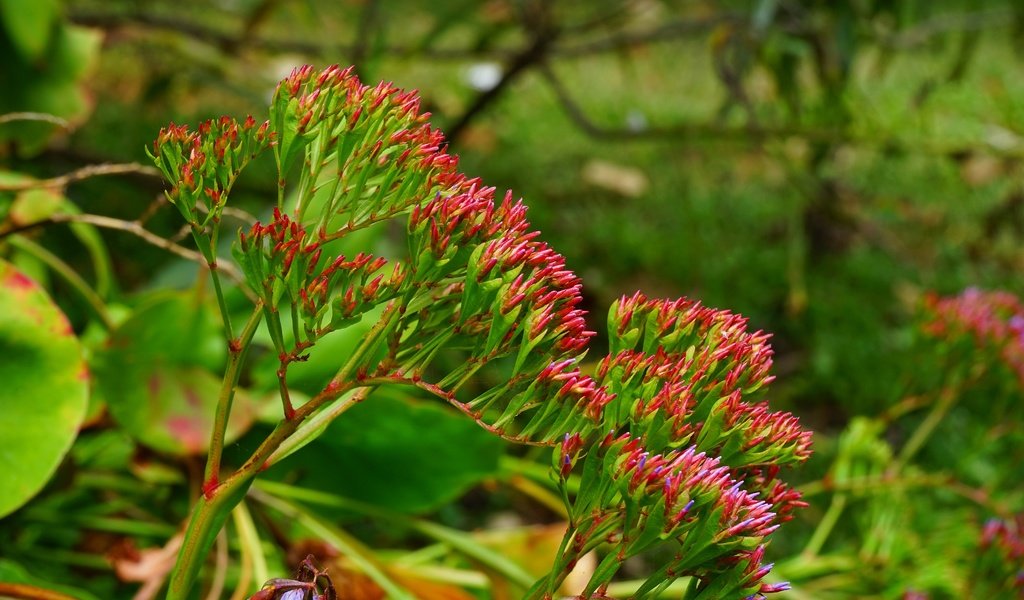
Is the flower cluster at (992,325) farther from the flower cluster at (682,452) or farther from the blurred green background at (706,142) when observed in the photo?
the flower cluster at (682,452)

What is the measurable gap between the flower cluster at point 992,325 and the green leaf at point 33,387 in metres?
0.78

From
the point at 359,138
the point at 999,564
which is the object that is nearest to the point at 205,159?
the point at 359,138

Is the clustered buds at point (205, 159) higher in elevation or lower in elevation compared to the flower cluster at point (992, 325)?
higher

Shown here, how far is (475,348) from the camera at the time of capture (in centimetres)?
45

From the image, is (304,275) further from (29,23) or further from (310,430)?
(29,23)

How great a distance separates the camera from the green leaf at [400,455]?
0.85 metres

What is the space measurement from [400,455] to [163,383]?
0.19 metres

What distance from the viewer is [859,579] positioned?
99cm

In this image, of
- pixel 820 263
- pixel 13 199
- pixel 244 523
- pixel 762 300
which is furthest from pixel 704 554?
pixel 820 263

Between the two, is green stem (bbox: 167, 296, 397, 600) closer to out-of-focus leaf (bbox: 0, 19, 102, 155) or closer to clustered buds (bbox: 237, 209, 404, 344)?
clustered buds (bbox: 237, 209, 404, 344)

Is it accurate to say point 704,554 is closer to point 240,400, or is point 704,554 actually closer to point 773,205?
point 240,400

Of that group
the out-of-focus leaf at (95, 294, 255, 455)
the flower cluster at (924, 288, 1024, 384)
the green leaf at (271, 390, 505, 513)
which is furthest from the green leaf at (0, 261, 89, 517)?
the flower cluster at (924, 288, 1024, 384)

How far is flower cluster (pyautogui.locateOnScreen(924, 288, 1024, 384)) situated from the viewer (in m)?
1.00

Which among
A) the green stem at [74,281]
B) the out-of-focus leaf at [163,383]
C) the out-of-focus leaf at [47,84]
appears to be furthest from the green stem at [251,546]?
the out-of-focus leaf at [47,84]
